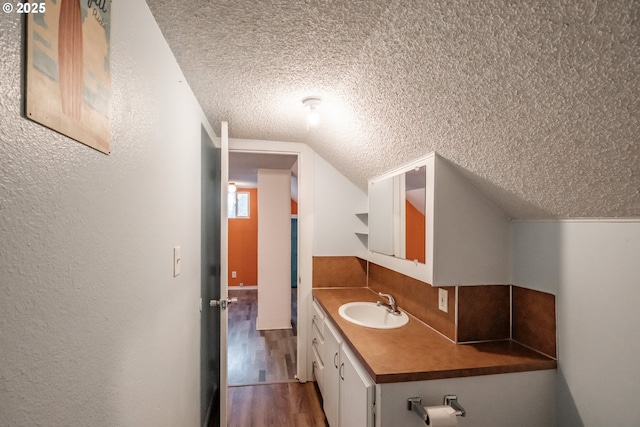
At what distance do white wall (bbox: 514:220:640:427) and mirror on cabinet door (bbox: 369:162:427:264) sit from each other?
0.53 metres

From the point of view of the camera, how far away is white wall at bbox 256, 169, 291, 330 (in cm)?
392

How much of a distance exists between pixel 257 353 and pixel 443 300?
2251 mm

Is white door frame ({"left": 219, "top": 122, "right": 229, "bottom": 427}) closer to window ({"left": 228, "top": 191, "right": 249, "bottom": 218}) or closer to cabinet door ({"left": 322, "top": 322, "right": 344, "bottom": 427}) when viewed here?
cabinet door ({"left": 322, "top": 322, "right": 344, "bottom": 427})

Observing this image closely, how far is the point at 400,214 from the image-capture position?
1754 mm

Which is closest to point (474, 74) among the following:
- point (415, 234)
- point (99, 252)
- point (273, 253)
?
point (415, 234)

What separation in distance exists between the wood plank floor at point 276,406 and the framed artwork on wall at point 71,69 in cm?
215

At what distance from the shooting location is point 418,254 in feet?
5.07

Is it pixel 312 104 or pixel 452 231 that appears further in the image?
pixel 312 104

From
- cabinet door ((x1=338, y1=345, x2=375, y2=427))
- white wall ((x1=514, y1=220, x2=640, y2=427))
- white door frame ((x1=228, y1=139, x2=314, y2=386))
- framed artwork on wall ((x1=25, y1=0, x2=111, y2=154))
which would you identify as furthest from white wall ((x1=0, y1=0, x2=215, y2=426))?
white wall ((x1=514, y1=220, x2=640, y2=427))

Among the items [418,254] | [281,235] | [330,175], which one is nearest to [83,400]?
[418,254]

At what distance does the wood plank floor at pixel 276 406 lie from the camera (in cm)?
205

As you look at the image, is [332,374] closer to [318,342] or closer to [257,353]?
[318,342]

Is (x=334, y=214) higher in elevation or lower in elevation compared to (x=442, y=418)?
higher

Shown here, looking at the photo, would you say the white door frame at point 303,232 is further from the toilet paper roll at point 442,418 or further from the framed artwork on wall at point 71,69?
the framed artwork on wall at point 71,69
